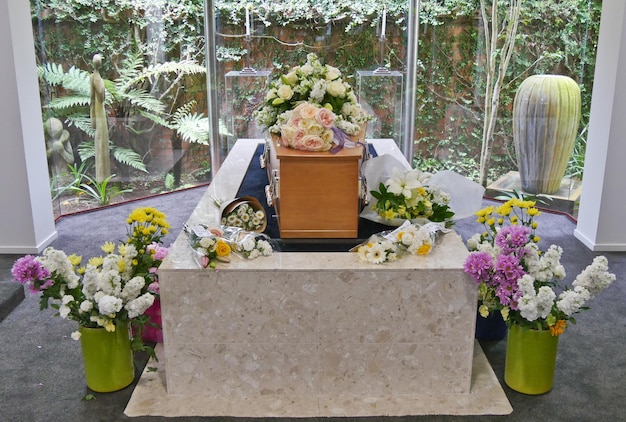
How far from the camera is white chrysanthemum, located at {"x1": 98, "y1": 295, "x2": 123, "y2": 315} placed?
2434 millimetres

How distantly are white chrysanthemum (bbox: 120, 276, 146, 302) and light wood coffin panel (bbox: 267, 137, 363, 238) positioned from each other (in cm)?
56

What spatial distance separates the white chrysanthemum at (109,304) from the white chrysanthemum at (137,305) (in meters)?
0.04

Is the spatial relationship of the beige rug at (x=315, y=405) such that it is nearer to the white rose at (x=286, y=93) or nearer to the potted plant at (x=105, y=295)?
the potted plant at (x=105, y=295)

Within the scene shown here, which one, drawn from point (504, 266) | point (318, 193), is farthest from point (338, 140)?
point (504, 266)

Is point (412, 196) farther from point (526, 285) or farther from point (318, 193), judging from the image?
point (526, 285)

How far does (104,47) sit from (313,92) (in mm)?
2466

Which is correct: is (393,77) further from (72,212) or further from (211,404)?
(211,404)

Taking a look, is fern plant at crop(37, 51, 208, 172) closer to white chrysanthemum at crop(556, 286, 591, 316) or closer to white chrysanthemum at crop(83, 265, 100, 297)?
white chrysanthemum at crop(83, 265, 100, 297)

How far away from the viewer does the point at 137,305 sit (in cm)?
248

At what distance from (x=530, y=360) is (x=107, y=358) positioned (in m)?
1.57

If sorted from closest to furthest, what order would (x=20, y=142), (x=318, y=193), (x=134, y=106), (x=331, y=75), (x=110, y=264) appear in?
(x=110, y=264), (x=318, y=193), (x=331, y=75), (x=20, y=142), (x=134, y=106)

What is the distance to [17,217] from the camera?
167 inches

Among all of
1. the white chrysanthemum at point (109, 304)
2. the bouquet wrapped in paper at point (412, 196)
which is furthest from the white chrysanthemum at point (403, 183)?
the white chrysanthemum at point (109, 304)

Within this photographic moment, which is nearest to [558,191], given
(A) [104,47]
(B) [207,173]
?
(B) [207,173]
